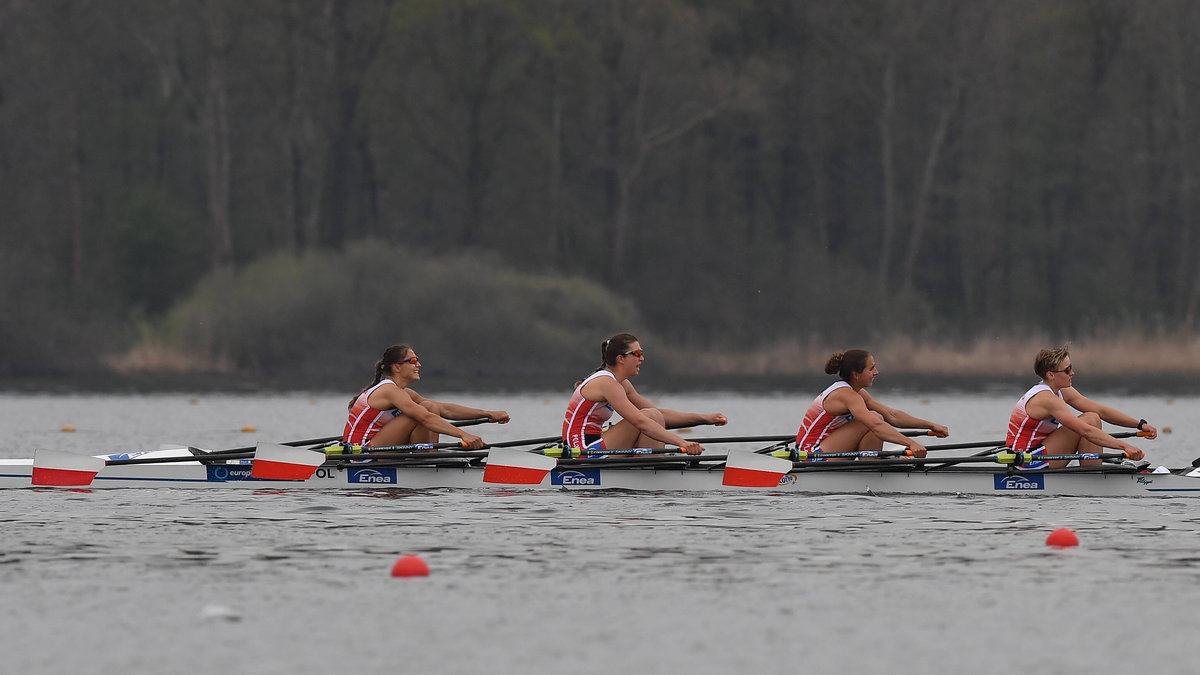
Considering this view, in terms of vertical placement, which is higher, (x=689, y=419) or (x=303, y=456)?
(x=689, y=419)

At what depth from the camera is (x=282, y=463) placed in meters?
17.8

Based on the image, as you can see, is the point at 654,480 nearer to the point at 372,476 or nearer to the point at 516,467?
the point at 516,467

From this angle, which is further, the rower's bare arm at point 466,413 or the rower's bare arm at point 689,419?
the rower's bare arm at point 466,413

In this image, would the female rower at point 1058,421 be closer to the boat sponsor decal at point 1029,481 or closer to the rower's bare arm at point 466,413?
the boat sponsor decal at point 1029,481

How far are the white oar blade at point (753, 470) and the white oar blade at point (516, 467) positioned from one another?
5.05 ft

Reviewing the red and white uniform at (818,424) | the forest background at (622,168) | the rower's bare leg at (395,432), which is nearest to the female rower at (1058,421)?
the red and white uniform at (818,424)

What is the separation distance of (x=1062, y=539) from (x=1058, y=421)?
3.51 m

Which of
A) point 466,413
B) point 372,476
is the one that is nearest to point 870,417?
point 466,413

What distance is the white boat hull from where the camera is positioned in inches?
667

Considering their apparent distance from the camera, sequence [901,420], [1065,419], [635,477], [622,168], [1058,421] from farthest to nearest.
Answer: [622,168]
[901,420]
[635,477]
[1058,421]
[1065,419]

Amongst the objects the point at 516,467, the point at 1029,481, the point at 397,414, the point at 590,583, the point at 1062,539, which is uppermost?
the point at 397,414

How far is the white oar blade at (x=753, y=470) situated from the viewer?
1709cm

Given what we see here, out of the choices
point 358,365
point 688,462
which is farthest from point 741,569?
point 358,365

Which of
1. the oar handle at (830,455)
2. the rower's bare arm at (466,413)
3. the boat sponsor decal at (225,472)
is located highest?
the rower's bare arm at (466,413)
